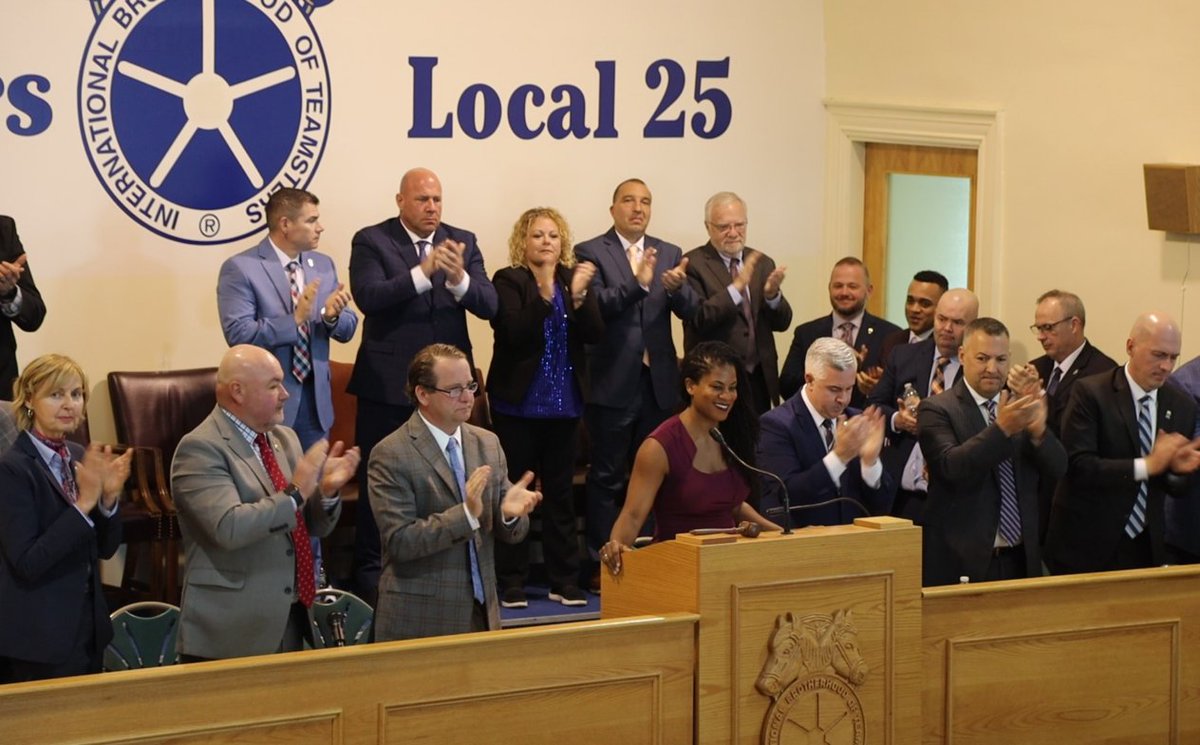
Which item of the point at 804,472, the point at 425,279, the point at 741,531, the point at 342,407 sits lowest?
the point at 741,531

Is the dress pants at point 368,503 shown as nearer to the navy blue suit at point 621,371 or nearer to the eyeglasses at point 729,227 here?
the navy blue suit at point 621,371

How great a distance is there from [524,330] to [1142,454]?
8.36 ft

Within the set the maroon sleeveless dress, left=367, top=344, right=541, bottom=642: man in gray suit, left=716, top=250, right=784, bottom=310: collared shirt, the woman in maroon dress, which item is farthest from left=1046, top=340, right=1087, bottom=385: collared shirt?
left=367, top=344, right=541, bottom=642: man in gray suit

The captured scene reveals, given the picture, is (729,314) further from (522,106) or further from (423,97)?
(423,97)

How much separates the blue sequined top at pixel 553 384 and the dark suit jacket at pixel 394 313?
0.30 meters

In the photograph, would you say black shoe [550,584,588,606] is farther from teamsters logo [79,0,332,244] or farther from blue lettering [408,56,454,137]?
blue lettering [408,56,454,137]

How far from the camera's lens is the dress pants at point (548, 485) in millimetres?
7254

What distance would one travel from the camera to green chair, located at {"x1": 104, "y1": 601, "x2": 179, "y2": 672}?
5.28 meters

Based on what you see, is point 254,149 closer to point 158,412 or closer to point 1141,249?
point 158,412

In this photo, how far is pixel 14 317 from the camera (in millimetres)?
6680

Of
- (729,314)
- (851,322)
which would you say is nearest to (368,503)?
(729,314)

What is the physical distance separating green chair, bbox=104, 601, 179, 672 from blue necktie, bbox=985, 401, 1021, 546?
2.73m

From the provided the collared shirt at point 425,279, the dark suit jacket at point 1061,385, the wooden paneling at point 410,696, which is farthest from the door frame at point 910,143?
the wooden paneling at point 410,696

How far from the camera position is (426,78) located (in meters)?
8.24
